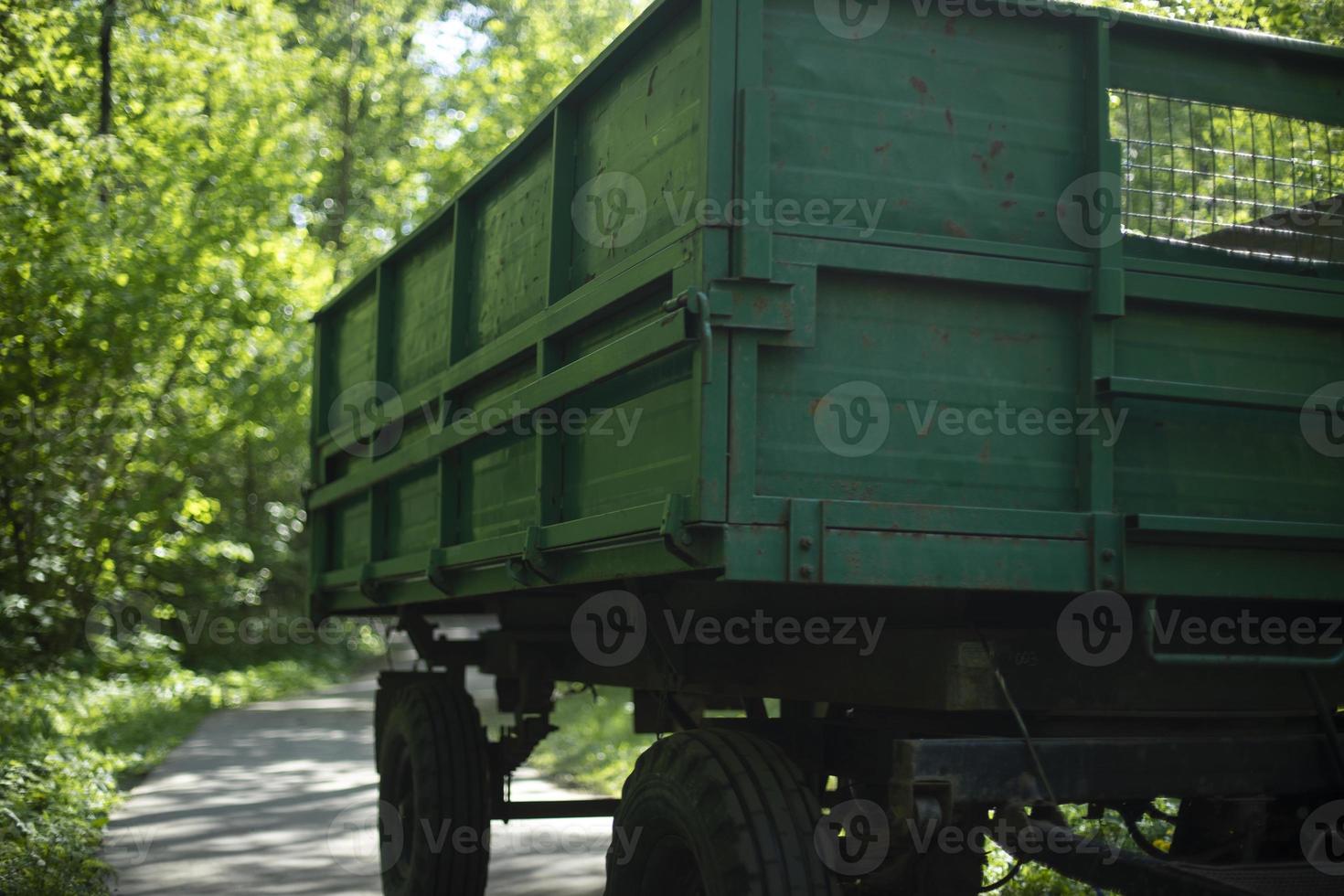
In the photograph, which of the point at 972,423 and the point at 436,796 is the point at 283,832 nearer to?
the point at 436,796

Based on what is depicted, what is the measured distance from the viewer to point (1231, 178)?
3.97 m

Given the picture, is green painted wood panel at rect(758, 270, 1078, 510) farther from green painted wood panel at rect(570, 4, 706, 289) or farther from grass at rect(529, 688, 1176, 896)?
grass at rect(529, 688, 1176, 896)

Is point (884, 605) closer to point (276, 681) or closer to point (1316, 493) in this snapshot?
point (1316, 493)

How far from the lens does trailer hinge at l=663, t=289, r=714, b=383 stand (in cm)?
334

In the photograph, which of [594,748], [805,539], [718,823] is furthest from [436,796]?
[594,748]

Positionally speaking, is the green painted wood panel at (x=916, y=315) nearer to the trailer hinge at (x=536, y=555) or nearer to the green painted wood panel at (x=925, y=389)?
the green painted wood panel at (x=925, y=389)

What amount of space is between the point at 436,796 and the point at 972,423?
366 cm

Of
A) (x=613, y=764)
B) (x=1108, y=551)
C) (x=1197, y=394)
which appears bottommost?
Answer: (x=613, y=764)

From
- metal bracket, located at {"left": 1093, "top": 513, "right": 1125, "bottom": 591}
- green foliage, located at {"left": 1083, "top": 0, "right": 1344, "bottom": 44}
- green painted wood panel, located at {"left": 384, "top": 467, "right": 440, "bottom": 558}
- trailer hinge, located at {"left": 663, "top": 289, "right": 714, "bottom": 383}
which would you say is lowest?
metal bracket, located at {"left": 1093, "top": 513, "right": 1125, "bottom": 591}

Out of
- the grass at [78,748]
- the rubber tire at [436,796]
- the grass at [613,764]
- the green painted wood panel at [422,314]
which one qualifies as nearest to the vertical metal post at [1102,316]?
the green painted wood panel at [422,314]

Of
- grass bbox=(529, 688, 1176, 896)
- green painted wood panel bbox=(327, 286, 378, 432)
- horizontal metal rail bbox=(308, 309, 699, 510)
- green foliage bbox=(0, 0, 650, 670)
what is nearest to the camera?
horizontal metal rail bbox=(308, 309, 699, 510)

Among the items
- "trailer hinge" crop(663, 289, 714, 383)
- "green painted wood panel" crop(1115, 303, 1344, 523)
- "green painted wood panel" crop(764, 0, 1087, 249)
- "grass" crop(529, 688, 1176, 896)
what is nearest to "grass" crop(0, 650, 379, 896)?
"grass" crop(529, 688, 1176, 896)

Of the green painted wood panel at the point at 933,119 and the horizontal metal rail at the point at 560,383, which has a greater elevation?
the green painted wood panel at the point at 933,119

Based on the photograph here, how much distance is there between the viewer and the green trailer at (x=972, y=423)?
343 centimetres
